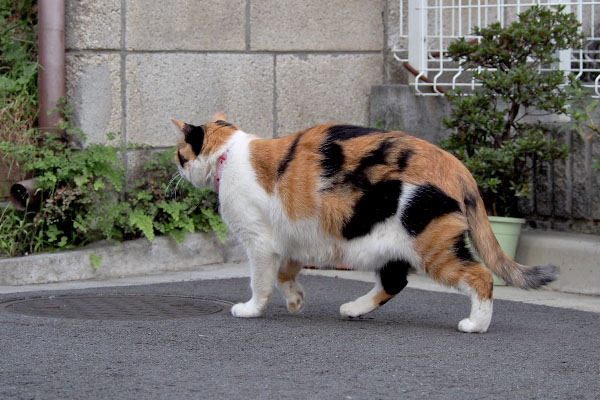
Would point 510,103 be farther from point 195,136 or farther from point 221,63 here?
point 195,136

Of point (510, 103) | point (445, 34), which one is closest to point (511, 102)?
point (510, 103)

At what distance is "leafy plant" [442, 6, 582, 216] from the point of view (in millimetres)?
6562

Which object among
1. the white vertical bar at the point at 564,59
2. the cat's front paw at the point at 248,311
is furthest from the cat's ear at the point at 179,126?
the white vertical bar at the point at 564,59

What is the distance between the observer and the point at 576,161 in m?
6.87

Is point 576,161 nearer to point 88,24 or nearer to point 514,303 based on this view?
point 514,303

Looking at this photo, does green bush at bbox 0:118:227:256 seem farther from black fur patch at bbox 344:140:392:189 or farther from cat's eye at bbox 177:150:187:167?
black fur patch at bbox 344:140:392:189

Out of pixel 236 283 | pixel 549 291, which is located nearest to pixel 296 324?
pixel 236 283

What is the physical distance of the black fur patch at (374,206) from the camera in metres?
4.71

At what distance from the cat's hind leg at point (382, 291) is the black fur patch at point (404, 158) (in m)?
0.57

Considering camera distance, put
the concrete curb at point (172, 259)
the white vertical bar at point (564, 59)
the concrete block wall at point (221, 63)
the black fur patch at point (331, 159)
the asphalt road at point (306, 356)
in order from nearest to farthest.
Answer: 1. the asphalt road at point (306, 356)
2. the black fur patch at point (331, 159)
3. the concrete curb at point (172, 259)
4. the concrete block wall at point (221, 63)
5. the white vertical bar at point (564, 59)

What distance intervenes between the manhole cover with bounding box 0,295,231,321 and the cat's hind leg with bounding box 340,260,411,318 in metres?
0.83

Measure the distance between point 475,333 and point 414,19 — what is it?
3.81 metres

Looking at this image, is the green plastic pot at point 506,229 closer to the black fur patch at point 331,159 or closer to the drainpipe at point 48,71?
the black fur patch at point 331,159

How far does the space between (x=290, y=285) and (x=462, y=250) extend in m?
1.11
